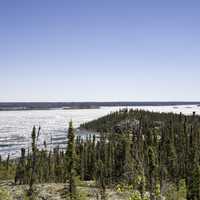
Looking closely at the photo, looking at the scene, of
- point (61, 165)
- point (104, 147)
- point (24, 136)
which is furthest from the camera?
point (24, 136)

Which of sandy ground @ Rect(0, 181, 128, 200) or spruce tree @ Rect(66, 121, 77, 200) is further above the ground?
spruce tree @ Rect(66, 121, 77, 200)

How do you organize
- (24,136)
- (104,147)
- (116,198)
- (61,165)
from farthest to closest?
(24,136) → (104,147) → (61,165) → (116,198)

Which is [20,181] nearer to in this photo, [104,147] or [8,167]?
[8,167]

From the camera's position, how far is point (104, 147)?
12312 centimetres

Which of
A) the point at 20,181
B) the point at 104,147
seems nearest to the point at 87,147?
the point at 104,147

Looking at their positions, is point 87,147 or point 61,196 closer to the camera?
point 61,196

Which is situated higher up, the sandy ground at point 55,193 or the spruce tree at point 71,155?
the spruce tree at point 71,155

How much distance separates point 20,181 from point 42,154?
18.2 metres

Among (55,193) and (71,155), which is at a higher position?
(71,155)

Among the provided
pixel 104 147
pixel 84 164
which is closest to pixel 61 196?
pixel 84 164

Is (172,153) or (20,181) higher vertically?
(172,153)

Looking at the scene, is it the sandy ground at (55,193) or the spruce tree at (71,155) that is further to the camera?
the sandy ground at (55,193)

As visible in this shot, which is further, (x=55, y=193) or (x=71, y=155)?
(x=55, y=193)

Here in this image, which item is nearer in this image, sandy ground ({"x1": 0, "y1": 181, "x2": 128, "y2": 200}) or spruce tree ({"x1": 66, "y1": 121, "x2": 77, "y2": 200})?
spruce tree ({"x1": 66, "y1": 121, "x2": 77, "y2": 200})
